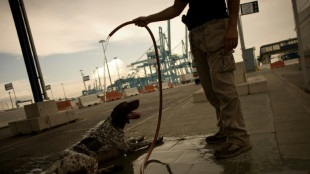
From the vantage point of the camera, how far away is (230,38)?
2.15 meters

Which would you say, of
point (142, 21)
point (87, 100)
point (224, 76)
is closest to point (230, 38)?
point (224, 76)

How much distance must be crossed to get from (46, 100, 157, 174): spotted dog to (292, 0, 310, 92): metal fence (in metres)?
4.61

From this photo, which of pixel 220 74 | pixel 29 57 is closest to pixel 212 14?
pixel 220 74

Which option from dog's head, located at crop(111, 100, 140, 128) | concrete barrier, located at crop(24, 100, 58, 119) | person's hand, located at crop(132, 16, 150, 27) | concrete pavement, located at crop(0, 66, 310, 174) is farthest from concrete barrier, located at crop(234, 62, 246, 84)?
concrete barrier, located at crop(24, 100, 58, 119)

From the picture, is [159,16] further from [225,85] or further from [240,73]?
[240,73]

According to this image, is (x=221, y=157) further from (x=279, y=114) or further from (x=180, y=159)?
(x=279, y=114)

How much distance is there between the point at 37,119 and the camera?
8.45 m

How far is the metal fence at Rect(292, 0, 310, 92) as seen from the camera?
5105mm

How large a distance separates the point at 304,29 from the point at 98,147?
565cm

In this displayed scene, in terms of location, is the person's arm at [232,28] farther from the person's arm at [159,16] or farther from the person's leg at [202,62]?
the person's arm at [159,16]

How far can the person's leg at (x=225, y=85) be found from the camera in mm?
2285

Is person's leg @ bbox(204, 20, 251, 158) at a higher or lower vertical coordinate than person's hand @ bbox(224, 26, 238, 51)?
lower

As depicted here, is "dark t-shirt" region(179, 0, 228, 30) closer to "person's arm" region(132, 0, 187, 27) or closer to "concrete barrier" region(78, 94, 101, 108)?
"person's arm" region(132, 0, 187, 27)

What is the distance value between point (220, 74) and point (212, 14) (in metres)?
Answer: 0.65
